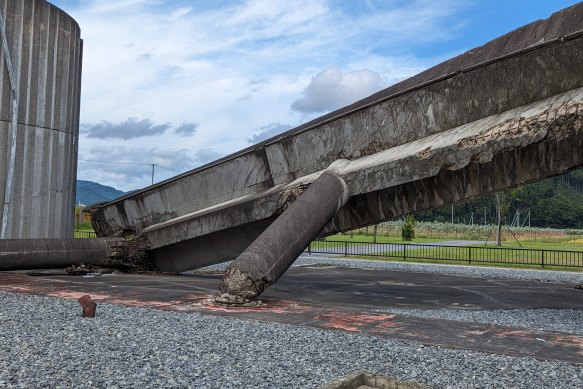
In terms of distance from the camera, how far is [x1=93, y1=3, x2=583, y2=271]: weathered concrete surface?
855cm

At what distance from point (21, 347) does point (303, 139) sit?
7132 mm

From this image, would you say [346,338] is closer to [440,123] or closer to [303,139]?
[440,123]

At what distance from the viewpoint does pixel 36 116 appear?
544 inches

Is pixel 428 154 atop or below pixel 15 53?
below

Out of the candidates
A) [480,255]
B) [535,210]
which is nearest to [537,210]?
[535,210]

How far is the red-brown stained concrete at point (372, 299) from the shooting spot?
232 inches

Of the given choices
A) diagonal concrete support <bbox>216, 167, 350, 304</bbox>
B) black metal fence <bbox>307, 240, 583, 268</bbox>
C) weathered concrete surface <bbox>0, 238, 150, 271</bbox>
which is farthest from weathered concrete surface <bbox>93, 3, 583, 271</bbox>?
black metal fence <bbox>307, 240, 583, 268</bbox>

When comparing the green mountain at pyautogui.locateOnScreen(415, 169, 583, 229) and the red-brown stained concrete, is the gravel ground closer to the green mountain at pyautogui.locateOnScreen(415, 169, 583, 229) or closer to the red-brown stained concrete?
the red-brown stained concrete

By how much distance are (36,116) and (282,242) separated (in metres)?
8.29

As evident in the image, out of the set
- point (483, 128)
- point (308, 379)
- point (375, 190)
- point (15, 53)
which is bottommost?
point (308, 379)

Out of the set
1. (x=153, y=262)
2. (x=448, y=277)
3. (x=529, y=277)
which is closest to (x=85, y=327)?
(x=153, y=262)

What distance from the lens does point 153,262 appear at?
45.4 ft

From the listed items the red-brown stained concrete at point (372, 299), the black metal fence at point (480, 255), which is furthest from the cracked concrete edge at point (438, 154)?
the black metal fence at point (480, 255)

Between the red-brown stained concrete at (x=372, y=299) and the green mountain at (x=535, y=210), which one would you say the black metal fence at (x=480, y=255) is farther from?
the green mountain at (x=535, y=210)
